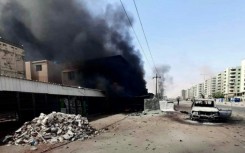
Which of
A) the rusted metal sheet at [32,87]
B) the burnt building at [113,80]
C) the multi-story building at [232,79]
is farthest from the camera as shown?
the multi-story building at [232,79]

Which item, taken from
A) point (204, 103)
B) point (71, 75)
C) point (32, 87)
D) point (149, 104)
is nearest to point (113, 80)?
point (149, 104)

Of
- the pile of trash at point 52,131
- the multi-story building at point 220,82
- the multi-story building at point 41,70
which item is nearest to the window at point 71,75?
the multi-story building at point 41,70

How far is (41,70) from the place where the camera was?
42594 mm

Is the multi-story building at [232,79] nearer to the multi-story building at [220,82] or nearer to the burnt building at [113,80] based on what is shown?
the multi-story building at [220,82]

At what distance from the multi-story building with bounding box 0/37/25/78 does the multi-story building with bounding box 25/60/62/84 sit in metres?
1.22

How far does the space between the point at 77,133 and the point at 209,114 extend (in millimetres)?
10958

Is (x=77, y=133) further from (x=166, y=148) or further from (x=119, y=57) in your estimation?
(x=119, y=57)

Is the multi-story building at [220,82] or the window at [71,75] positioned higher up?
the multi-story building at [220,82]

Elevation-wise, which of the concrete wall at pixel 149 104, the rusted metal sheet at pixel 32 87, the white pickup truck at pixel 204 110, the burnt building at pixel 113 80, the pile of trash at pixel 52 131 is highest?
the burnt building at pixel 113 80

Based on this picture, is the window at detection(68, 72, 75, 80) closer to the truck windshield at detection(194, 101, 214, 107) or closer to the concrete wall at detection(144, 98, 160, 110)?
the concrete wall at detection(144, 98, 160, 110)

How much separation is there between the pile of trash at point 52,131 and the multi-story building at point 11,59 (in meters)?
29.4

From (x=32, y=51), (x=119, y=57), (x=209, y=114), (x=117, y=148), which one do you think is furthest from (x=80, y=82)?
(x=117, y=148)

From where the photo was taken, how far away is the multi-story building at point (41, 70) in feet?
138

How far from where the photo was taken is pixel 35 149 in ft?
33.0
